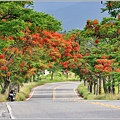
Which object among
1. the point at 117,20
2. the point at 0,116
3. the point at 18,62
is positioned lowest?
the point at 0,116

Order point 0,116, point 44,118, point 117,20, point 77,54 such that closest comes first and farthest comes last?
point 44,118 → point 0,116 → point 117,20 → point 77,54

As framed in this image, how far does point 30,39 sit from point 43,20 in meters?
10.6

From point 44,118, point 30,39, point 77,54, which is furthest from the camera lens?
point 77,54

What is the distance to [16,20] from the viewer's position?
69.8 feet

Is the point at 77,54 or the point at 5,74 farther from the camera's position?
the point at 77,54

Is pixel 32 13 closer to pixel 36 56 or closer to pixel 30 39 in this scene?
pixel 30 39

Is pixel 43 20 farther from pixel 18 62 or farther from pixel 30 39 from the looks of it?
pixel 18 62

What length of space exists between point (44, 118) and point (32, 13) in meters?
9.66

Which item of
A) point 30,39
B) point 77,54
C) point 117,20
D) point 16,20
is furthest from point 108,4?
point 77,54

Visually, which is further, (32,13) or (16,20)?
(32,13)

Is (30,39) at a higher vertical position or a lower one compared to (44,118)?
higher

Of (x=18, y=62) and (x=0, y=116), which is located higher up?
(x=18, y=62)

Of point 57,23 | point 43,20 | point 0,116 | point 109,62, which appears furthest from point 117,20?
point 0,116

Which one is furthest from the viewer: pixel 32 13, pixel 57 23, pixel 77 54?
pixel 77 54
